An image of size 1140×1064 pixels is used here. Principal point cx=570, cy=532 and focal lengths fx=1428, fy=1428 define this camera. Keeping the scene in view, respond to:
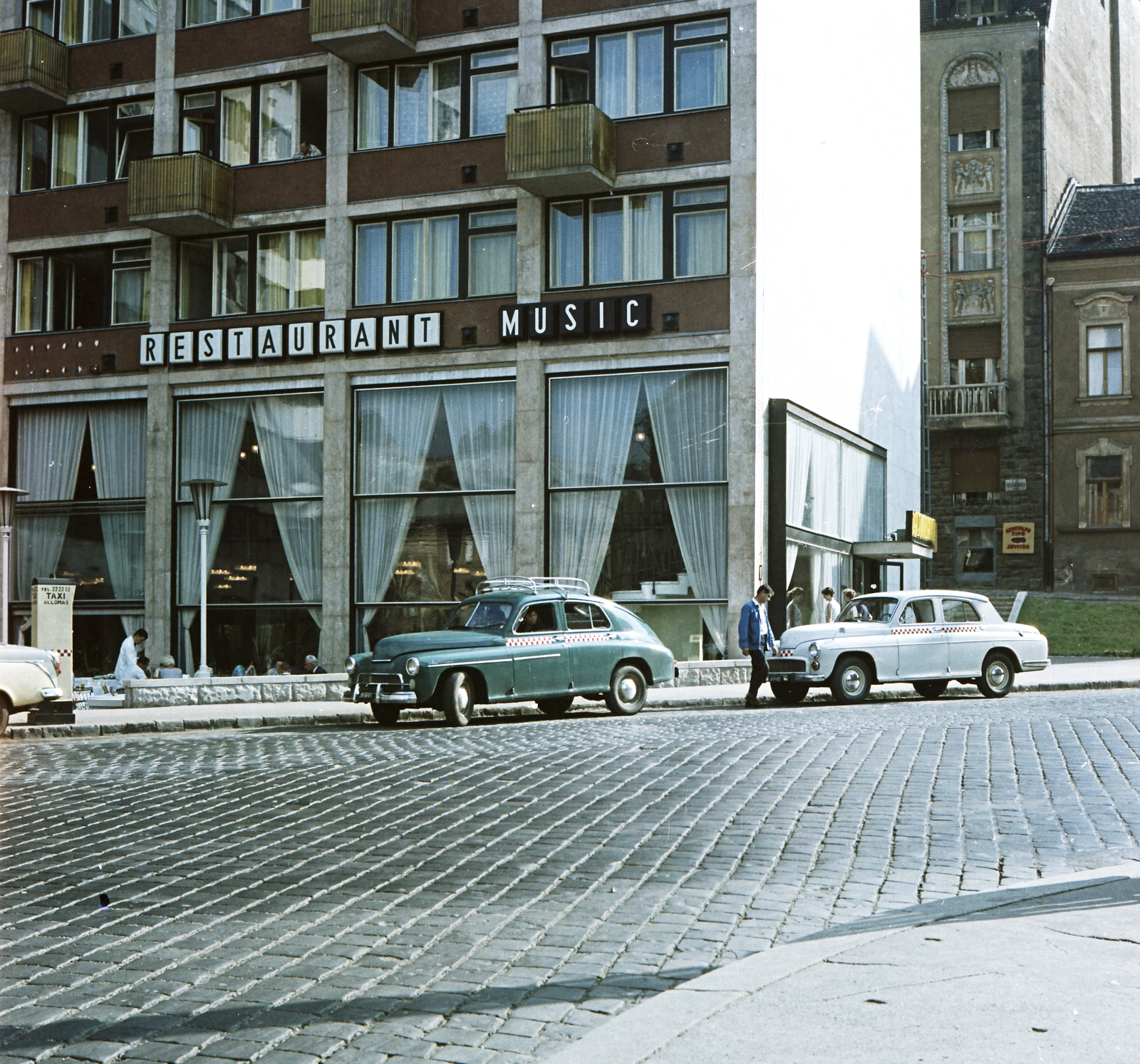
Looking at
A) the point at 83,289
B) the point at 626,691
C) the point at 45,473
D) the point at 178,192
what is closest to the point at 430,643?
the point at 626,691

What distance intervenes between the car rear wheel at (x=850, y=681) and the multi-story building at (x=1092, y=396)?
1049 inches

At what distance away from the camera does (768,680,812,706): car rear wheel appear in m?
21.2

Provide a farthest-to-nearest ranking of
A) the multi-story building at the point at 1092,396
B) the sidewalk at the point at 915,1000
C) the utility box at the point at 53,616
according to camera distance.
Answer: the multi-story building at the point at 1092,396 < the utility box at the point at 53,616 < the sidewalk at the point at 915,1000

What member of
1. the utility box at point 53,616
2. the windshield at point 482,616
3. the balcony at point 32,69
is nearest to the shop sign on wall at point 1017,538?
the balcony at point 32,69

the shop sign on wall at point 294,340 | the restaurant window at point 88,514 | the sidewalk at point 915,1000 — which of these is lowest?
the sidewalk at point 915,1000

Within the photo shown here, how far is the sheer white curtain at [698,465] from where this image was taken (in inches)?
1027

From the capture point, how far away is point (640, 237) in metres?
26.7

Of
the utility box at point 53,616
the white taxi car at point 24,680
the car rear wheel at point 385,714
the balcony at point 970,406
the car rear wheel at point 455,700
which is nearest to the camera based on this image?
the white taxi car at point 24,680

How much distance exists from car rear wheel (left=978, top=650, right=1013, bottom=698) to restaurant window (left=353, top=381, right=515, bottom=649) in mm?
9448

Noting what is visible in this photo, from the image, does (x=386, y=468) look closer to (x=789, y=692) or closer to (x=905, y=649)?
(x=789, y=692)

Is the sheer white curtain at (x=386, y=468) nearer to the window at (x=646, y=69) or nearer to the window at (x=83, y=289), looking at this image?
the window at (x=83, y=289)

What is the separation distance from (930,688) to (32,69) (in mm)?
22040

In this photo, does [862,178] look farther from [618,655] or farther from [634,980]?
[634,980]

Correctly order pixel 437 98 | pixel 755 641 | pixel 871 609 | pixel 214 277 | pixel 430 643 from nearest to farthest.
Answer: pixel 430 643, pixel 755 641, pixel 871 609, pixel 437 98, pixel 214 277
